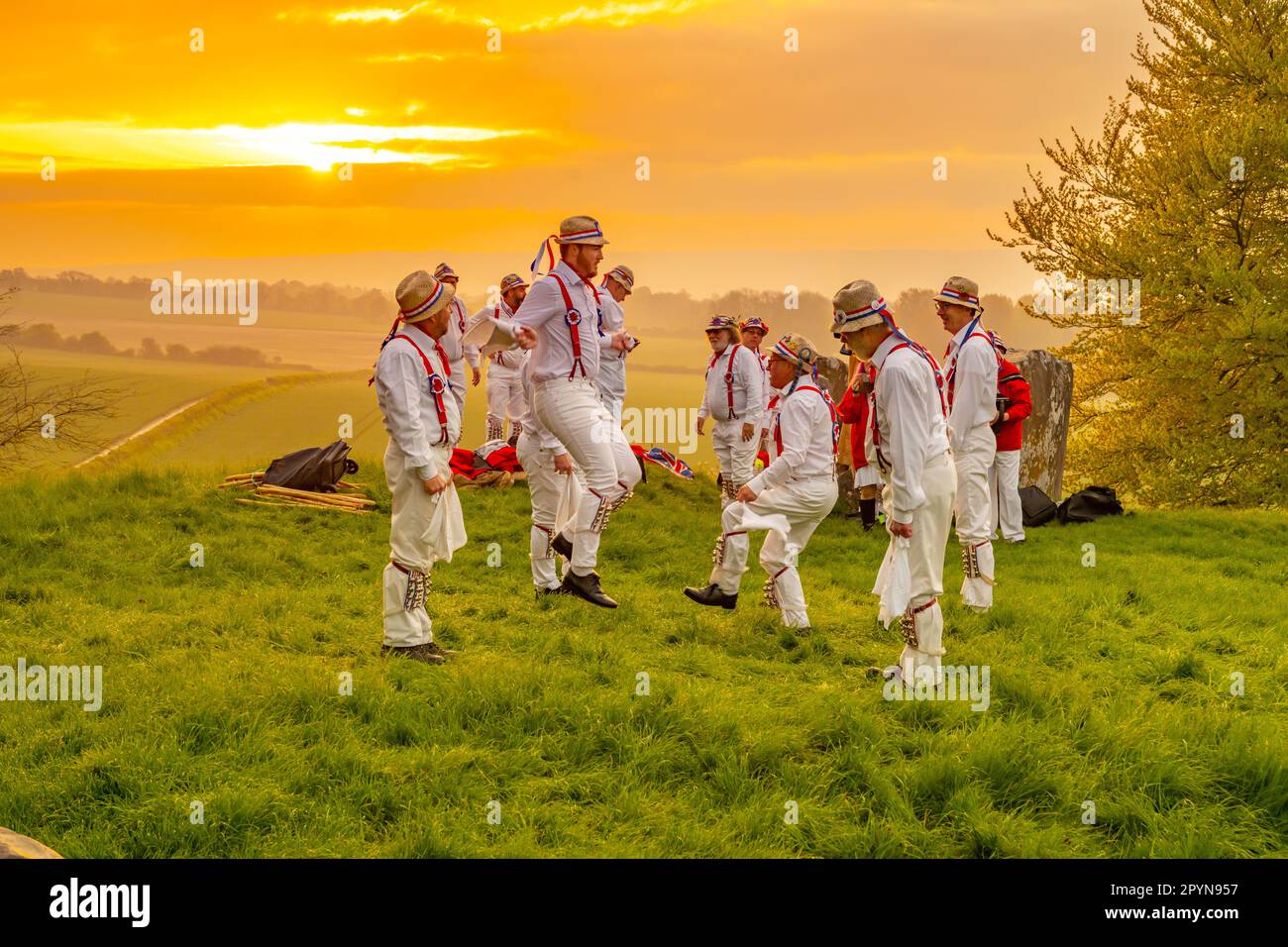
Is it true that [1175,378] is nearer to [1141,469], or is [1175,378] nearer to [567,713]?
[1141,469]

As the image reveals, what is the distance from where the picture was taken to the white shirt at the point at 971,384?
368 inches

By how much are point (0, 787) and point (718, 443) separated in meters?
10.9

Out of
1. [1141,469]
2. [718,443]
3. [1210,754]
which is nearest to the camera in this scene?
[1210,754]

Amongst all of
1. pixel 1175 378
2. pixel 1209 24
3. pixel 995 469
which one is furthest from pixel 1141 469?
pixel 995 469

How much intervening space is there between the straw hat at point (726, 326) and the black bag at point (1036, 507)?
4.90m

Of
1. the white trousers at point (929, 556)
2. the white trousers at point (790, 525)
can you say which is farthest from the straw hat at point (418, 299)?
the white trousers at point (929, 556)

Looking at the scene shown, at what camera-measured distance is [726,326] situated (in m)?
14.7

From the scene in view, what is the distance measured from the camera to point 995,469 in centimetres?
1277

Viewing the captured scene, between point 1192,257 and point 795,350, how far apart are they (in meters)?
17.1

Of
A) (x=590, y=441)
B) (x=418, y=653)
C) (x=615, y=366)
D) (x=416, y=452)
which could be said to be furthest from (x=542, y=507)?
(x=615, y=366)

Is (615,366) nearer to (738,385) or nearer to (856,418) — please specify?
(738,385)

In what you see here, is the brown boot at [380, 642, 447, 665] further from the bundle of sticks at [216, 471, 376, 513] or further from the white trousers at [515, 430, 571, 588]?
the bundle of sticks at [216, 471, 376, 513]

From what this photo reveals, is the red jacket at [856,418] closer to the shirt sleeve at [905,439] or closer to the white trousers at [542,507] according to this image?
the white trousers at [542,507]

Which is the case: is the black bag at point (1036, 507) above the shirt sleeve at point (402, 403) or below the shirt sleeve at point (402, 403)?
below
